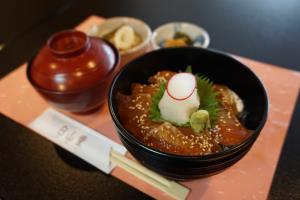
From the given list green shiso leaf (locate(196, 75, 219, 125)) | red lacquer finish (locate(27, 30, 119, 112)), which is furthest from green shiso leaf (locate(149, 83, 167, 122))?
red lacquer finish (locate(27, 30, 119, 112))

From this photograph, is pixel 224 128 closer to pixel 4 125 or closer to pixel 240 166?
pixel 240 166

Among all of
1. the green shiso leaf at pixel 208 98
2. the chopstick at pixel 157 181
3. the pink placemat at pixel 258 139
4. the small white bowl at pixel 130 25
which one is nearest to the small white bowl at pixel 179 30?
the small white bowl at pixel 130 25

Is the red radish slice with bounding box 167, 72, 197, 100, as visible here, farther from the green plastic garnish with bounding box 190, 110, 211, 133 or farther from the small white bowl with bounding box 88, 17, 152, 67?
the small white bowl with bounding box 88, 17, 152, 67

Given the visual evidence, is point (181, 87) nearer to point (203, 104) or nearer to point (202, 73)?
point (203, 104)

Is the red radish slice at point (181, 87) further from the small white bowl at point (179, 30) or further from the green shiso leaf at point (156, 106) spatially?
the small white bowl at point (179, 30)

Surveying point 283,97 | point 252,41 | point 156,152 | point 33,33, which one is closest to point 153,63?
point 156,152

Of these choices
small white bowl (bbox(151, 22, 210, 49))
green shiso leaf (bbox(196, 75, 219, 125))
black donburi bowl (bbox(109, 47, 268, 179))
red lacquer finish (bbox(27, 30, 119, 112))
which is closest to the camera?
black donburi bowl (bbox(109, 47, 268, 179))
